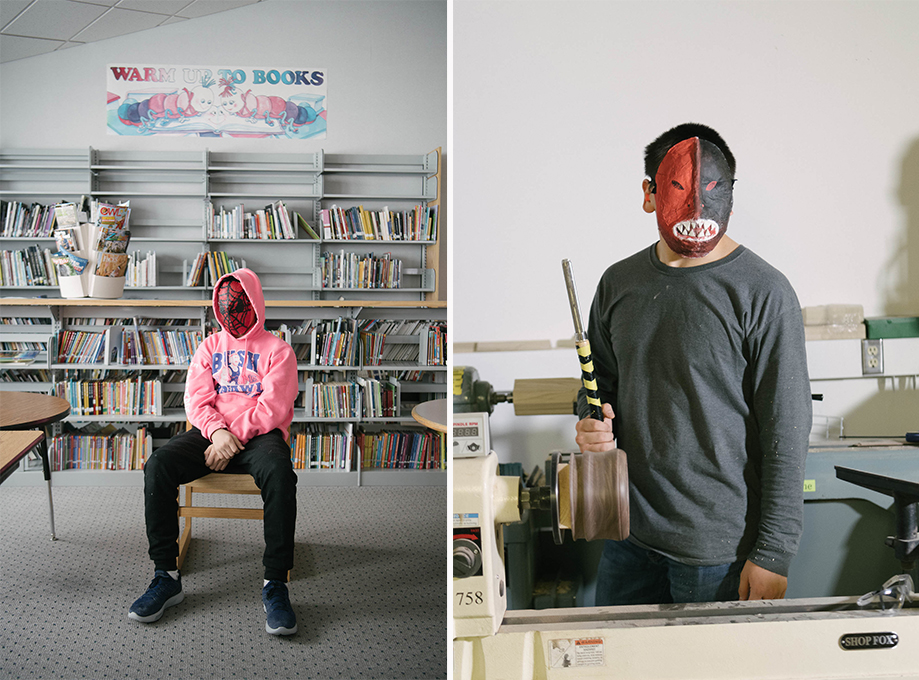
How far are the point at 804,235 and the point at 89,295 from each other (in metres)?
2.93

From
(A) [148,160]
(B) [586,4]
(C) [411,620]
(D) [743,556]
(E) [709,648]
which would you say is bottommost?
(C) [411,620]

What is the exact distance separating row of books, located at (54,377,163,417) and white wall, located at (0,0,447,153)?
174 centimetres

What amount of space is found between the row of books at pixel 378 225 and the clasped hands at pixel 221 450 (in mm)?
→ 2346

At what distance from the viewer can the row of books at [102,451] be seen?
3818 mm

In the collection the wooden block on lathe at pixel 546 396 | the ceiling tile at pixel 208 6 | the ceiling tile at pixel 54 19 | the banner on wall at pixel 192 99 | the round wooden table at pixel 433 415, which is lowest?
the round wooden table at pixel 433 415

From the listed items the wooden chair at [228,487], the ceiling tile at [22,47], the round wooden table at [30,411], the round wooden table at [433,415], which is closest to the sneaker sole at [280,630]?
the wooden chair at [228,487]

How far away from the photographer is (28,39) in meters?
4.39

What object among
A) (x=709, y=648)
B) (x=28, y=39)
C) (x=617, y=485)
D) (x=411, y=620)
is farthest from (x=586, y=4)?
(x=28, y=39)

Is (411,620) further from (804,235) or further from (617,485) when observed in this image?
(804,235)

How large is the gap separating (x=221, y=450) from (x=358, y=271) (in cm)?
238

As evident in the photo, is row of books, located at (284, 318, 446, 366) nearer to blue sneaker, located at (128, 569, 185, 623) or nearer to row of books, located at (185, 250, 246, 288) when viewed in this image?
row of books, located at (185, 250, 246, 288)

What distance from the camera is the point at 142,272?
4.46 m

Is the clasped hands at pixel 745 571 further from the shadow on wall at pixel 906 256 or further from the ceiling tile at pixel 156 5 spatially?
the ceiling tile at pixel 156 5

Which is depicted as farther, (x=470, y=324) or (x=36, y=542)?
(x=36, y=542)
